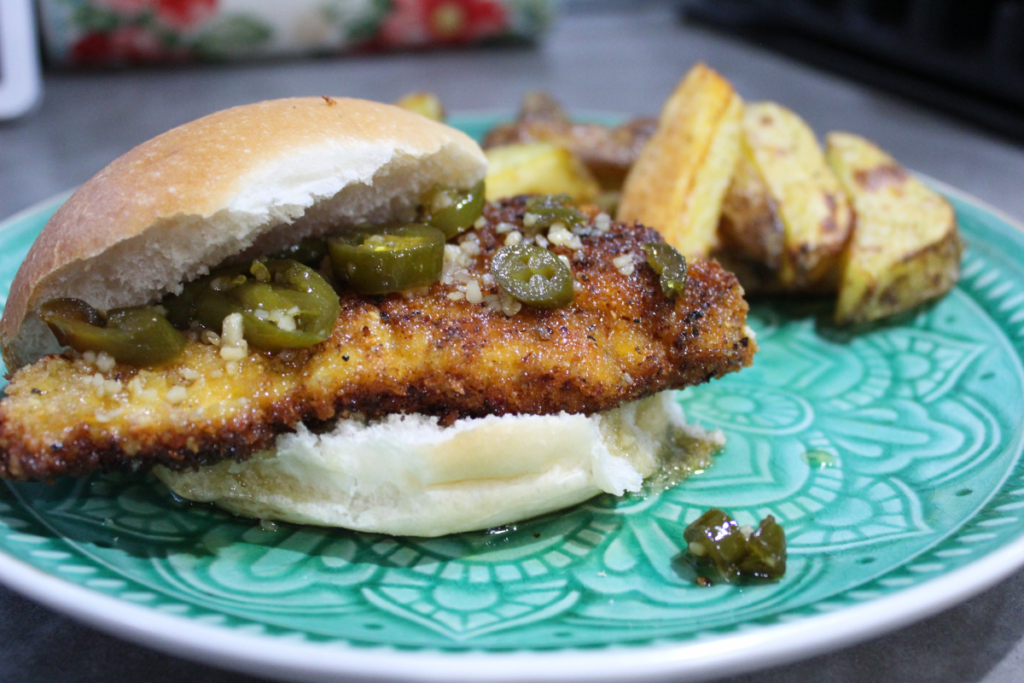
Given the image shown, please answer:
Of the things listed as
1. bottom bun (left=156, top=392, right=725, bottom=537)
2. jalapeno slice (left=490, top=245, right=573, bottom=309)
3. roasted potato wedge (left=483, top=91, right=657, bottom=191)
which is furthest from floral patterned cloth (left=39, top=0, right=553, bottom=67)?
bottom bun (left=156, top=392, right=725, bottom=537)

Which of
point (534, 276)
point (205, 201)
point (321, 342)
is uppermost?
A: point (205, 201)

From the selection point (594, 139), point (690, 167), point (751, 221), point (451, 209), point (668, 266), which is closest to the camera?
point (668, 266)

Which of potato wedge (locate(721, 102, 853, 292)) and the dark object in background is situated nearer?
potato wedge (locate(721, 102, 853, 292))

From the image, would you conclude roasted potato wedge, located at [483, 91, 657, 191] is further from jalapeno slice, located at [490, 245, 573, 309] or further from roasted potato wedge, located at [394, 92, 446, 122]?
jalapeno slice, located at [490, 245, 573, 309]

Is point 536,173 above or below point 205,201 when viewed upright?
below

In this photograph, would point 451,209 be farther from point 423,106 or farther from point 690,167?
point 423,106

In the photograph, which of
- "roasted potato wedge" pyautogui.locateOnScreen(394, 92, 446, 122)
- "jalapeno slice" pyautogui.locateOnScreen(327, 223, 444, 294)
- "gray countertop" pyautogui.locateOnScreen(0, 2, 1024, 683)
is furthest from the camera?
"roasted potato wedge" pyautogui.locateOnScreen(394, 92, 446, 122)

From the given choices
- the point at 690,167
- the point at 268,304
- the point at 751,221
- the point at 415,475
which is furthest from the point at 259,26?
the point at 415,475
